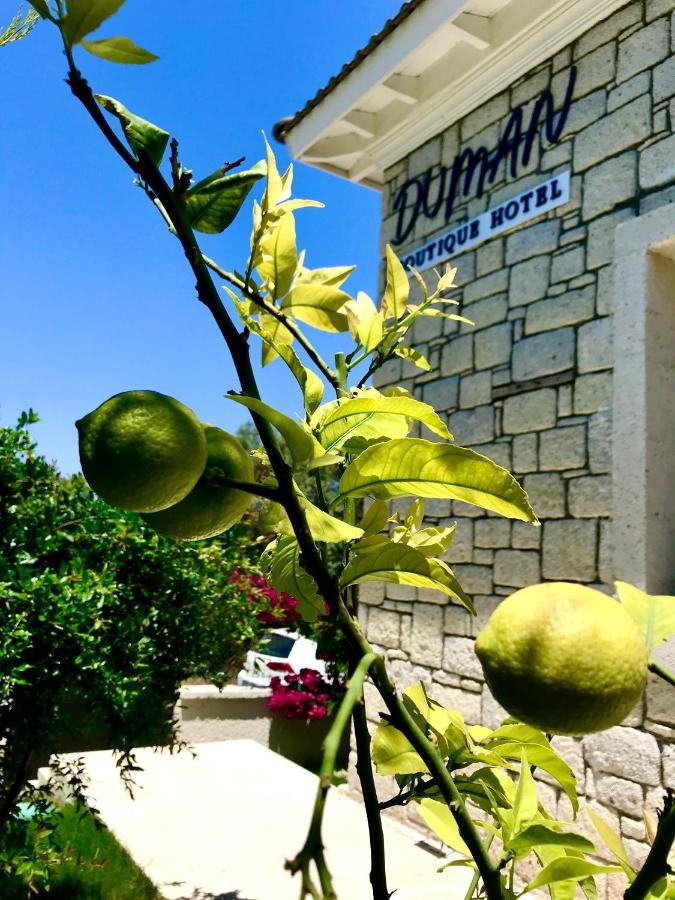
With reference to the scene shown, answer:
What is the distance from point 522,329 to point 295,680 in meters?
3.89

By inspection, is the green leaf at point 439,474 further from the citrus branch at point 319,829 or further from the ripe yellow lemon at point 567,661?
the citrus branch at point 319,829

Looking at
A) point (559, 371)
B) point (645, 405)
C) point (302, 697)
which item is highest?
point (559, 371)

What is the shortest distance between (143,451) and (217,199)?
0.20 meters

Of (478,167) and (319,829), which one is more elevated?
(478,167)

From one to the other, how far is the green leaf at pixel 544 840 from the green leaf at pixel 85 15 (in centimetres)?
67

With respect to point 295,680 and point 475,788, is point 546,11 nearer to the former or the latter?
point 475,788

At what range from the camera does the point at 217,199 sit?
1.69 ft

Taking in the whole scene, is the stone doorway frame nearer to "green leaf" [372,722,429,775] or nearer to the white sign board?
the white sign board

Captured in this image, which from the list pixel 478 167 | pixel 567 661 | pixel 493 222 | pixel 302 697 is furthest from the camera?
pixel 302 697

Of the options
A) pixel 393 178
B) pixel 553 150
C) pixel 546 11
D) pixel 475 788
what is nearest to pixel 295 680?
pixel 393 178

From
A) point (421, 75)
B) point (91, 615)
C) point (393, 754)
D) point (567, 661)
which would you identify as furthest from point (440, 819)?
point (421, 75)

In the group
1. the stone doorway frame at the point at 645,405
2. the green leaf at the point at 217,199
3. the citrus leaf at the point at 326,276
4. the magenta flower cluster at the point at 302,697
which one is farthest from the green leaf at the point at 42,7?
the magenta flower cluster at the point at 302,697

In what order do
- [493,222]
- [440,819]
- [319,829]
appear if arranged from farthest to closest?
[493,222] < [440,819] < [319,829]

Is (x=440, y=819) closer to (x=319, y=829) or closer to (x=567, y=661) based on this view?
(x=567, y=661)
